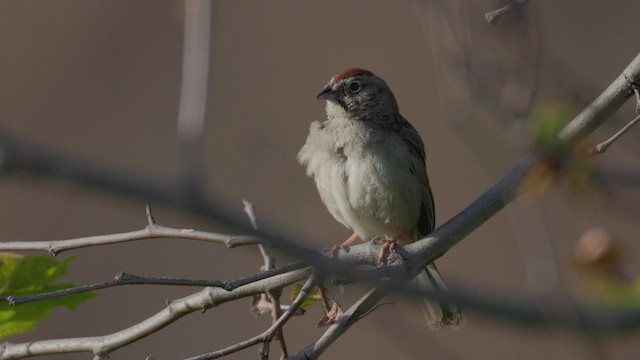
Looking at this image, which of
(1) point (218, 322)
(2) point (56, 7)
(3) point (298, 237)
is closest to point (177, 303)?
(3) point (298, 237)

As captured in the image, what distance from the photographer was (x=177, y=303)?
10.4 ft

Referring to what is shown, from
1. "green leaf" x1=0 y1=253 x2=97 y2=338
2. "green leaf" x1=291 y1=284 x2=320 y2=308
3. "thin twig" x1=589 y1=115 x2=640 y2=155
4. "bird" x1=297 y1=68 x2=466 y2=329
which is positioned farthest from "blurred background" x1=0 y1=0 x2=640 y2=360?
"thin twig" x1=589 y1=115 x2=640 y2=155

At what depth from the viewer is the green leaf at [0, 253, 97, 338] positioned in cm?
293

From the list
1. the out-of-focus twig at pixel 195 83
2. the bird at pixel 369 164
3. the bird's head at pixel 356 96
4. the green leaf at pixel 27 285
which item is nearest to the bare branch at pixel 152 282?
the green leaf at pixel 27 285

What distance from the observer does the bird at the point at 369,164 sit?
4.95 metres

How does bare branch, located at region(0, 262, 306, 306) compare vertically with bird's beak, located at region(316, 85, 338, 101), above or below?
below

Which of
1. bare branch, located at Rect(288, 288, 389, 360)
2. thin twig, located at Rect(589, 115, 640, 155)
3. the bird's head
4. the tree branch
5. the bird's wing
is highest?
the bird's head

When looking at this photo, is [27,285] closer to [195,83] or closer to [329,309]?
[329,309]

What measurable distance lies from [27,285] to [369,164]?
228 cm

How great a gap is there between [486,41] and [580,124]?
0.32 m

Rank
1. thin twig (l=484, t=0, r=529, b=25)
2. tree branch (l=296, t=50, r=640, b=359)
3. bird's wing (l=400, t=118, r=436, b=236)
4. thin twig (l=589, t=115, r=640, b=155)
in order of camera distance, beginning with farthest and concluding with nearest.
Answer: bird's wing (l=400, t=118, r=436, b=236) → tree branch (l=296, t=50, r=640, b=359) → thin twig (l=589, t=115, r=640, b=155) → thin twig (l=484, t=0, r=529, b=25)

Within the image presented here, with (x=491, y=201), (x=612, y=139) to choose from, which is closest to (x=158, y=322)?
(x=491, y=201)

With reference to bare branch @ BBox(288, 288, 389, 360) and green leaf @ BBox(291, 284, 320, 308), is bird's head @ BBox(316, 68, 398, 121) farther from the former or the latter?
bare branch @ BBox(288, 288, 389, 360)

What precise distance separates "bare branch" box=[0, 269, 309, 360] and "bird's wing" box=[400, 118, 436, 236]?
2070 mm
